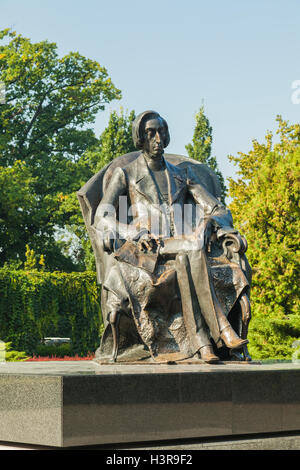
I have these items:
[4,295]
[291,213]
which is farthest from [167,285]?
[4,295]

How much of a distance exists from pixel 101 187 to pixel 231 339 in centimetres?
260

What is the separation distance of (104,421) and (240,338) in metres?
2.40

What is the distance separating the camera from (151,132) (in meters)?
8.22

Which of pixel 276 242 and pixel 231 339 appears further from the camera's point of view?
pixel 276 242

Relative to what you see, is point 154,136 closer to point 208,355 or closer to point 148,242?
point 148,242

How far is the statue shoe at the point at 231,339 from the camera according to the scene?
710cm

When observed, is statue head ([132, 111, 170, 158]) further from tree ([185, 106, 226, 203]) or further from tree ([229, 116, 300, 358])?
tree ([185, 106, 226, 203])

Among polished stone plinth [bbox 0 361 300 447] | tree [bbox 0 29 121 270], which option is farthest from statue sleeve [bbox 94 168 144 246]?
tree [bbox 0 29 121 270]

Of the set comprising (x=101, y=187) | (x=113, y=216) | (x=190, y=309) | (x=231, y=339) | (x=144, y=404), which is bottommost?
(x=144, y=404)

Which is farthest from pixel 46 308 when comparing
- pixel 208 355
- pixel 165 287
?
pixel 208 355

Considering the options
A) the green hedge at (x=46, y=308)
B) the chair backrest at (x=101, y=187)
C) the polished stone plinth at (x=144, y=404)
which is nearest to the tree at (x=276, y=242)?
the green hedge at (x=46, y=308)

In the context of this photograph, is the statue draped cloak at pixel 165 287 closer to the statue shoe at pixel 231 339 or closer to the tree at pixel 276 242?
the statue shoe at pixel 231 339

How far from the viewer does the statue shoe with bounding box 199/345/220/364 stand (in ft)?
23.0
